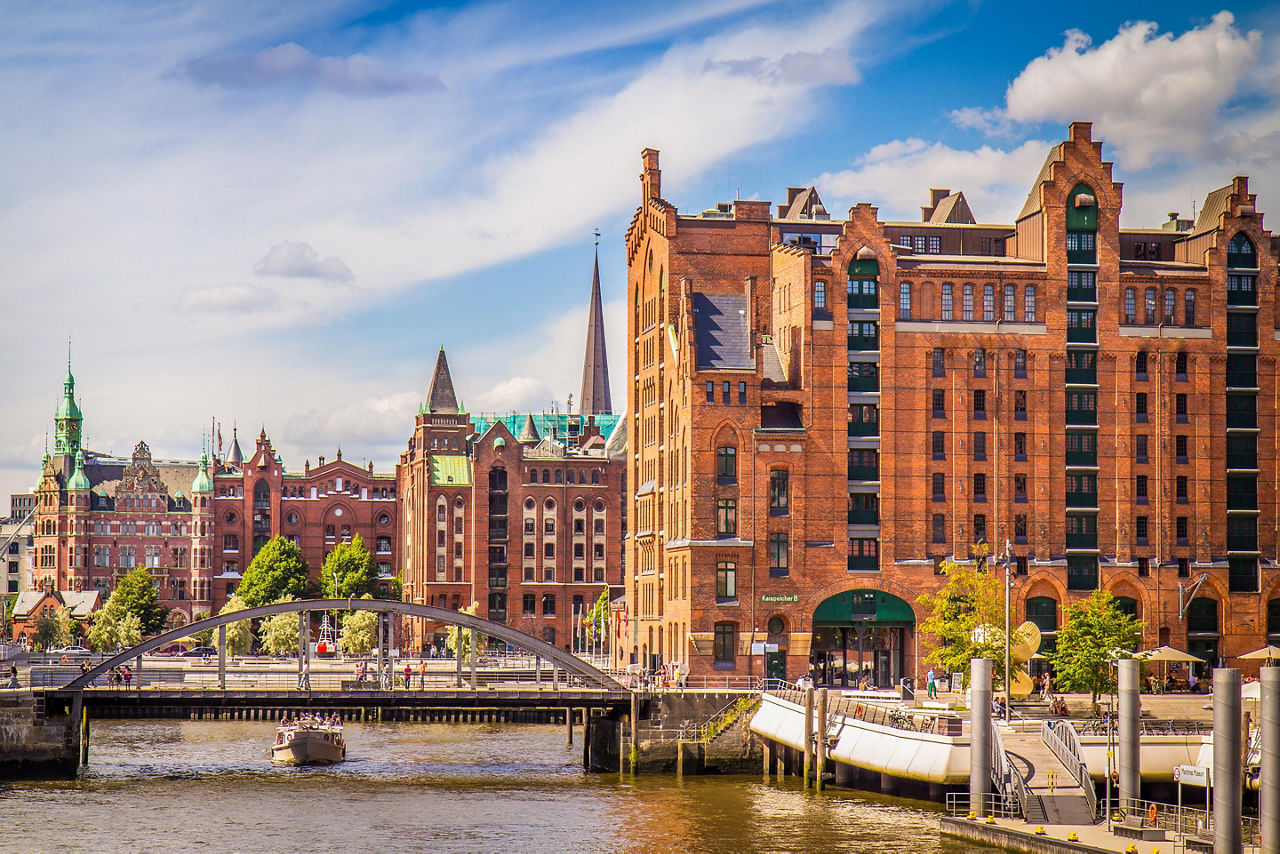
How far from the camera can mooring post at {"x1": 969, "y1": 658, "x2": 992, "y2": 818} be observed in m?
62.4

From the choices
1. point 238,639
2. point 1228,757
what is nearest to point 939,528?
point 1228,757

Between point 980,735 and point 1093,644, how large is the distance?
29589 mm

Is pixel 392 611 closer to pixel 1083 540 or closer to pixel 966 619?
pixel 966 619

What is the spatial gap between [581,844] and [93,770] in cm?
3304

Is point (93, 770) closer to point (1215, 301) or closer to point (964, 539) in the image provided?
A: point (964, 539)

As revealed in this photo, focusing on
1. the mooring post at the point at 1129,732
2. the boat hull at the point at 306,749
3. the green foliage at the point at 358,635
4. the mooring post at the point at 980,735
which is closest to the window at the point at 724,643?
the boat hull at the point at 306,749

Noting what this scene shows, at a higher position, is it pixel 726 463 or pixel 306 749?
pixel 726 463

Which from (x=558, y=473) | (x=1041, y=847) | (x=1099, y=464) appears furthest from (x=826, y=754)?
(x=558, y=473)

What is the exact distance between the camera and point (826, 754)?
76938mm

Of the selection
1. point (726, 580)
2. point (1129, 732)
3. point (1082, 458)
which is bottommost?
point (1129, 732)

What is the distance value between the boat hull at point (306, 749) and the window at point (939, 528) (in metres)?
36.0

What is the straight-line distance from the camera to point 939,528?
335 ft

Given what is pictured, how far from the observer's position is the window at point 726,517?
3927 inches

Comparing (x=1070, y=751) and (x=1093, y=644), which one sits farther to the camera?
(x=1093, y=644)
